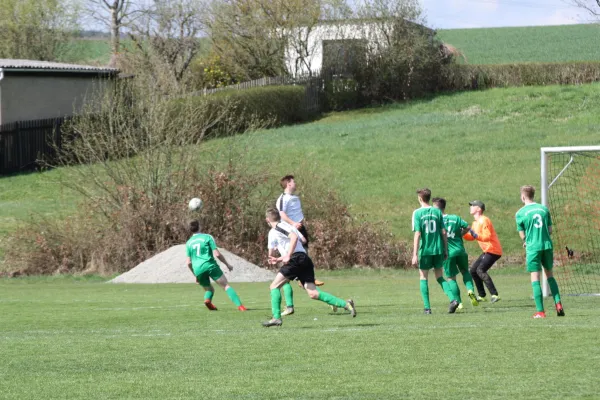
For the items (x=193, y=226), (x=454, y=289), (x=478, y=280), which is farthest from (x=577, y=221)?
(x=193, y=226)

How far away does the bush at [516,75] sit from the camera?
5209 centimetres

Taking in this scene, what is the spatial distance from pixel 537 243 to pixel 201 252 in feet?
17.2

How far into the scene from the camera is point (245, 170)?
91.0ft

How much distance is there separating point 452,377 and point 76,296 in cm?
1221

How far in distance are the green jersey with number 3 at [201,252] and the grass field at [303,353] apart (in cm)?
78

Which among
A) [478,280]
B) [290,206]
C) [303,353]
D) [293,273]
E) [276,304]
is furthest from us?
[478,280]

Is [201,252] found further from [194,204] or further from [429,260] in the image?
[194,204]

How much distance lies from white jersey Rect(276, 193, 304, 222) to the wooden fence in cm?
2570

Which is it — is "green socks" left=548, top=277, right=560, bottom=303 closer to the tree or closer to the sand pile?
the sand pile

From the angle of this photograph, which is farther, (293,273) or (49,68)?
(49,68)

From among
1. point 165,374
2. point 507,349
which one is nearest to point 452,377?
point 507,349

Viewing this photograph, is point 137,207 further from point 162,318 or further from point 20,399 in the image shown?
point 20,399

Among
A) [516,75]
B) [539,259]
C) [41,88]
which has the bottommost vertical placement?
[539,259]

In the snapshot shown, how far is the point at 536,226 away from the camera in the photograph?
509 inches
